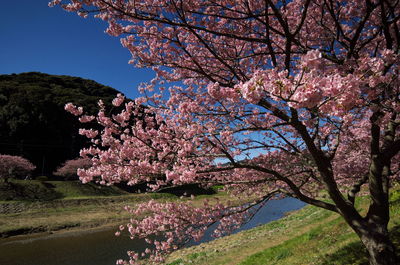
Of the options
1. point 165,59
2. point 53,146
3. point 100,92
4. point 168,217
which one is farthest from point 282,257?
point 100,92

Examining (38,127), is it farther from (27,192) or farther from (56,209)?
(56,209)

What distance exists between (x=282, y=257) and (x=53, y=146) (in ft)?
189

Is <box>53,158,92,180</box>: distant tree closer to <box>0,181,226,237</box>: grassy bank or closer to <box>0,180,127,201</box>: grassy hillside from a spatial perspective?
<box>0,180,127,201</box>: grassy hillside

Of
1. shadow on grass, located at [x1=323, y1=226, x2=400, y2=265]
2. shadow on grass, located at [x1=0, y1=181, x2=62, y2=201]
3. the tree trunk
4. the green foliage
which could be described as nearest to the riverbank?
the green foliage

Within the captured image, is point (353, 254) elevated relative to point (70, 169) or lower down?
lower down

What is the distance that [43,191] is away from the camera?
37.3m

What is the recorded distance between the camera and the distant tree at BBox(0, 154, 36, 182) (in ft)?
123

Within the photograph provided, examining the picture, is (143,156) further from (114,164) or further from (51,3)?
(51,3)

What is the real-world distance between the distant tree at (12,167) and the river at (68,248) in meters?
19.1

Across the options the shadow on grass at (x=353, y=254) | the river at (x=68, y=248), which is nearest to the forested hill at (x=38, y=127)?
the river at (x=68, y=248)

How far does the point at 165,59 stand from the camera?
267 inches

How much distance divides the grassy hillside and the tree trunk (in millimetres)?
34709

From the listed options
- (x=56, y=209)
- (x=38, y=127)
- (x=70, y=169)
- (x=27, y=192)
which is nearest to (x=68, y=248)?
(x=56, y=209)

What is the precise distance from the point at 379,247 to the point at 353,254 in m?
2.03
